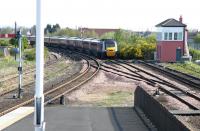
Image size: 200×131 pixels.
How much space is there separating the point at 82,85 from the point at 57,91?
320 centimetres

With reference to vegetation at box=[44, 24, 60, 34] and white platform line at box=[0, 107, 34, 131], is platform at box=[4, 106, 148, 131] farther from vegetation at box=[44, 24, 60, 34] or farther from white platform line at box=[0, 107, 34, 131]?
vegetation at box=[44, 24, 60, 34]

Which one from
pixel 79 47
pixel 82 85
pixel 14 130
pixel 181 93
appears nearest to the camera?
pixel 14 130

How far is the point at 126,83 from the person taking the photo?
27.6 m

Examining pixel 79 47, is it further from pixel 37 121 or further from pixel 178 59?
pixel 37 121

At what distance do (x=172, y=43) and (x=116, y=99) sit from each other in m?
30.2

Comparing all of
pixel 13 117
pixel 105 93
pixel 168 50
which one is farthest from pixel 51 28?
pixel 13 117

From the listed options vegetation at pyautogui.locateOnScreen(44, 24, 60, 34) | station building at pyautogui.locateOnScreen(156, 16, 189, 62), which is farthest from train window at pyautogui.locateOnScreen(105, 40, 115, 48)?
vegetation at pyautogui.locateOnScreen(44, 24, 60, 34)

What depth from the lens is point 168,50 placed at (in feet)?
162

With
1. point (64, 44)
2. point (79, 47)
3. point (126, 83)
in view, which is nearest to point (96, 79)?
point (126, 83)

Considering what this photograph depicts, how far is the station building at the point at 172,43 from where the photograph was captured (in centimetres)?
4922

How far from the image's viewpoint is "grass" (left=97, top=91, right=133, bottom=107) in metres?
18.8

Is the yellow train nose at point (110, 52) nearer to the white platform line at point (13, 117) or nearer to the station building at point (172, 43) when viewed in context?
the station building at point (172, 43)

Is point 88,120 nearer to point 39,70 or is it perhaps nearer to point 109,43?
point 39,70

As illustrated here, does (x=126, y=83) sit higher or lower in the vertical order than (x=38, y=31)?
lower
